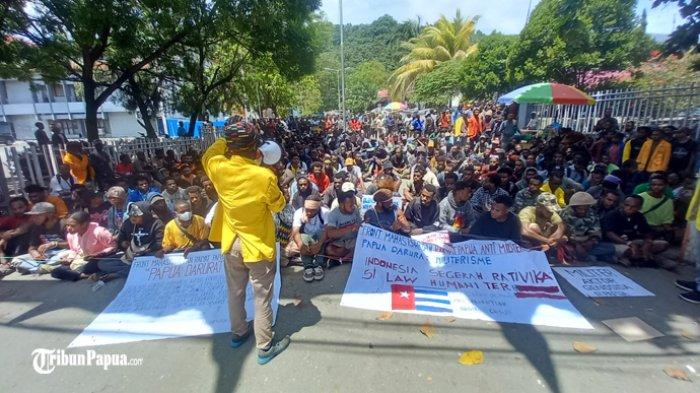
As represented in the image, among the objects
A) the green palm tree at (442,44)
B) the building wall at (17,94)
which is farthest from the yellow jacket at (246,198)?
the building wall at (17,94)

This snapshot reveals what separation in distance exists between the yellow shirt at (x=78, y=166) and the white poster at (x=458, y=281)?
6895 mm

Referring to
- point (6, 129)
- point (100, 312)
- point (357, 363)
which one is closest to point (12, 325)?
point (100, 312)

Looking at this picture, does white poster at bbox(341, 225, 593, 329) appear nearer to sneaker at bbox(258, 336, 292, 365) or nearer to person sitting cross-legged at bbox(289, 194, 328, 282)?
person sitting cross-legged at bbox(289, 194, 328, 282)

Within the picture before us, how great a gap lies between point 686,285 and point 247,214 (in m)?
4.92

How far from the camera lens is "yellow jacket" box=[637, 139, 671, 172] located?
7.02 metres

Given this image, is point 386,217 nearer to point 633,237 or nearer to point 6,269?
point 633,237

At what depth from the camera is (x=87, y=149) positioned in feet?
29.5

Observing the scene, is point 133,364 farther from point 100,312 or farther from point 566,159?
point 566,159

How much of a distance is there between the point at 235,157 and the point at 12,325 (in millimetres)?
3242

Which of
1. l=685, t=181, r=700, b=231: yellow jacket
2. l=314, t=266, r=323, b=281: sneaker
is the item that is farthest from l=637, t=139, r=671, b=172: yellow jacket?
l=314, t=266, r=323, b=281: sneaker

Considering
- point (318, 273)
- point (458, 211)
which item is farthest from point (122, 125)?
point (458, 211)

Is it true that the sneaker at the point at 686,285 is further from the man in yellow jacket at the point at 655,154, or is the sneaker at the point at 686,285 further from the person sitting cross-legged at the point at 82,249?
the person sitting cross-legged at the point at 82,249

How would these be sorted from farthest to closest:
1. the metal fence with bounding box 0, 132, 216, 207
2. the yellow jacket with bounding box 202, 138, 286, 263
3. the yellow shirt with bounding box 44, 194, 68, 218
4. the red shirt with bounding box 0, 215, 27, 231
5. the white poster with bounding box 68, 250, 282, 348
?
the metal fence with bounding box 0, 132, 216, 207 < the yellow shirt with bounding box 44, 194, 68, 218 < the red shirt with bounding box 0, 215, 27, 231 < the white poster with bounding box 68, 250, 282, 348 < the yellow jacket with bounding box 202, 138, 286, 263

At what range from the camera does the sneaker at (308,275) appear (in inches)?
181
